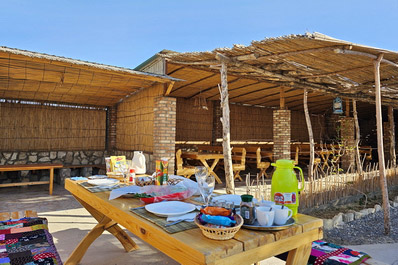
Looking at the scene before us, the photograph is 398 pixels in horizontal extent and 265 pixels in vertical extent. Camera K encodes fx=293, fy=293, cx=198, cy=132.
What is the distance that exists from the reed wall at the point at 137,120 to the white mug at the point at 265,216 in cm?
475

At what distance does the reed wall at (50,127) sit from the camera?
6.90 m

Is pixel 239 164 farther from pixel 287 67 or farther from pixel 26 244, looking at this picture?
pixel 26 244

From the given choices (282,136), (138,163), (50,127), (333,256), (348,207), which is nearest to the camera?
(333,256)

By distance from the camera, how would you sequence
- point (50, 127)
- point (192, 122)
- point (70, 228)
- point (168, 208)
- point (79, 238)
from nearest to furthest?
point (168, 208)
point (79, 238)
point (70, 228)
point (50, 127)
point (192, 122)

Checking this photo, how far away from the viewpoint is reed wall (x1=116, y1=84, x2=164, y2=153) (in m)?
6.28

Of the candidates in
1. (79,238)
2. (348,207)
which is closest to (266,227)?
(79,238)

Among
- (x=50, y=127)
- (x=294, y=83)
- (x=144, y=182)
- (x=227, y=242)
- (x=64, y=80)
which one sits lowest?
(x=227, y=242)

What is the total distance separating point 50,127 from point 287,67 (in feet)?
19.1

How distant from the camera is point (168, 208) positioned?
164cm

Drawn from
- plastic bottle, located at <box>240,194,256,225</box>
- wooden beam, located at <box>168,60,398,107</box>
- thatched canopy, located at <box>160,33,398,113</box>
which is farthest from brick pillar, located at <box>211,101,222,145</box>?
plastic bottle, located at <box>240,194,256,225</box>

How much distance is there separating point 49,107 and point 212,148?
4359 millimetres

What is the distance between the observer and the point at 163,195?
1910 mm

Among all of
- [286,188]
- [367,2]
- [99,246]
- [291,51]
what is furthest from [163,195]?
[367,2]

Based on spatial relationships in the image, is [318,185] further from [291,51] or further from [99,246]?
[99,246]
